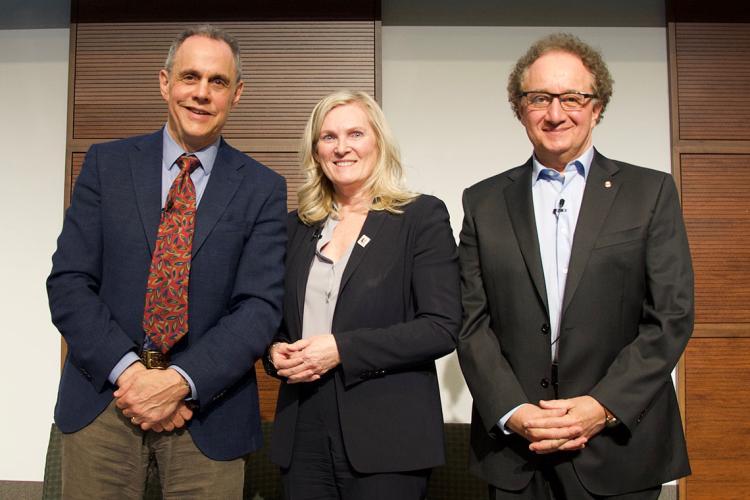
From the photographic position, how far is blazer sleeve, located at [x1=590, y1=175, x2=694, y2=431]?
168cm

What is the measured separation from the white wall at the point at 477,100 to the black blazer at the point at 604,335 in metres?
1.55

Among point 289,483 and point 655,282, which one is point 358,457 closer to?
point 289,483

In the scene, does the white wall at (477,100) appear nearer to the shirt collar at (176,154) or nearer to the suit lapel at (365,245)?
the suit lapel at (365,245)

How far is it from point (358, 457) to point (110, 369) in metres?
0.66

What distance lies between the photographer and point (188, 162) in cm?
185

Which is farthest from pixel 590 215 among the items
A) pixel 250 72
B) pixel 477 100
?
pixel 250 72

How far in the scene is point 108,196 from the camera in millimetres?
1774

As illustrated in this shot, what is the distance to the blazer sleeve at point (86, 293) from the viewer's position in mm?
1653

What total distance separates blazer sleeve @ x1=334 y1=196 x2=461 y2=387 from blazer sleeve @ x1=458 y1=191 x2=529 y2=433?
0.11 ft

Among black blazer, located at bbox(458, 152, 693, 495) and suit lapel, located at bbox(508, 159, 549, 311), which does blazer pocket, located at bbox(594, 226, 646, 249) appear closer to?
black blazer, located at bbox(458, 152, 693, 495)

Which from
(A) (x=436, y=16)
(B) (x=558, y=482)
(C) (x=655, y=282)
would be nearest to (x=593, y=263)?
(C) (x=655, y=282)

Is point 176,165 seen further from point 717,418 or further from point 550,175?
point 717,418

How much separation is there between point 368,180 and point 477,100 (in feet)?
5.06

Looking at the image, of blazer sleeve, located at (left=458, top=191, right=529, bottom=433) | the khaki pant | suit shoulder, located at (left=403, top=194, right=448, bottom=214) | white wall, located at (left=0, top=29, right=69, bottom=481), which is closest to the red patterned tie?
the khaki pant
